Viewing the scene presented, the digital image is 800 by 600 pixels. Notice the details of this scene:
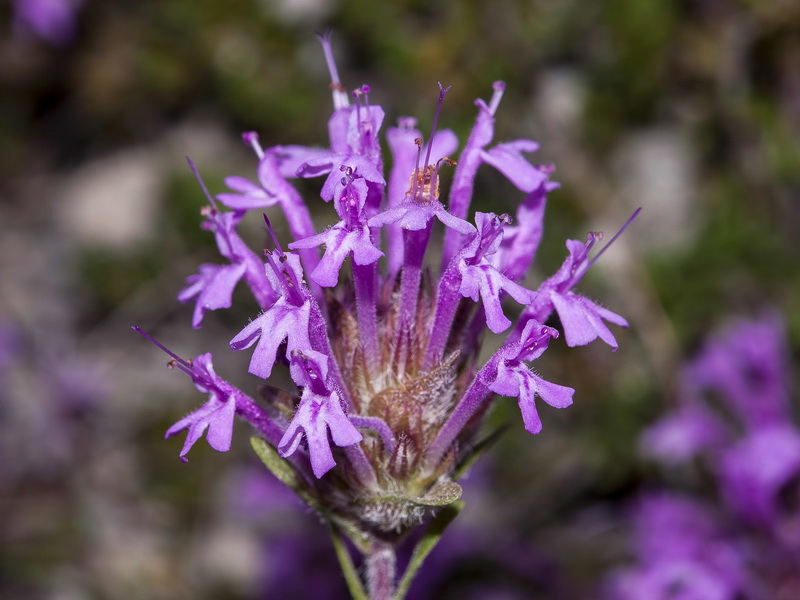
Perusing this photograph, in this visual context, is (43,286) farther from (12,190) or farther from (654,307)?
(654,307)

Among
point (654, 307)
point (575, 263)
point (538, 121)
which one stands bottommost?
point (654, 307)

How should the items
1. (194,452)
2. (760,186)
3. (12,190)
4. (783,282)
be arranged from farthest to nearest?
(12,190), (194,452), (760,186), (783,282)

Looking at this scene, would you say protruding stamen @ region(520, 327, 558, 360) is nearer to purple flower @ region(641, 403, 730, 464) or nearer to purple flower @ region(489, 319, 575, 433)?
purple flower @ region(489, 319, 575, 433)

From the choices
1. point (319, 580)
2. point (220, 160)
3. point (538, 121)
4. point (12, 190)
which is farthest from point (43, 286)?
point (538, 121)

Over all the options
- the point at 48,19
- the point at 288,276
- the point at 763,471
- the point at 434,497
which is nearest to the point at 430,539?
the point at 434,497

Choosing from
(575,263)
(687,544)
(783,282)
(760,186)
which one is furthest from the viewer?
(760,186)

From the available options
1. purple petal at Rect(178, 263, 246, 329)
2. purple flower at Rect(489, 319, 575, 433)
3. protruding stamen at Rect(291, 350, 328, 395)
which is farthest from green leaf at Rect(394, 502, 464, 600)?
purple petal at Rect(178, 263, 246, 329)
